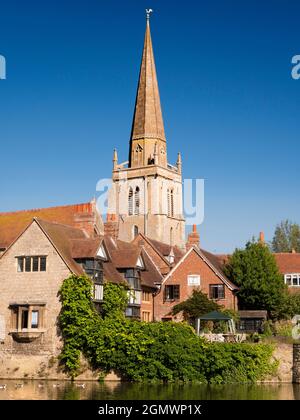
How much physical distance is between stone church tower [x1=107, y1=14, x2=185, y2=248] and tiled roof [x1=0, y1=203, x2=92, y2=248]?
38.2 m

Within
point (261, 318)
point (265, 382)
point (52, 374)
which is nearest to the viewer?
point (265, 382)

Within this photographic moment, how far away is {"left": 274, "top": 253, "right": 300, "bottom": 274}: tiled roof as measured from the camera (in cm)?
6456

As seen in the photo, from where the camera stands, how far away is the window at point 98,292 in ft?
162

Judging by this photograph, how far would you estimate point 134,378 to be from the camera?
44.9 m

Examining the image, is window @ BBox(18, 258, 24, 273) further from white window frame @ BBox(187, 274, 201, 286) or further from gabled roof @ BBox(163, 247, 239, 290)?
white window frame @ BBox(187, 274, 201, 286)

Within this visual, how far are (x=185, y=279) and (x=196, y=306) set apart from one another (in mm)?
3233

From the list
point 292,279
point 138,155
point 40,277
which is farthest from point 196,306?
point 138,155

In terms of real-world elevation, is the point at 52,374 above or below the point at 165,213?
below

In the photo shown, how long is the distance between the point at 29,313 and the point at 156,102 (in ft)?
223

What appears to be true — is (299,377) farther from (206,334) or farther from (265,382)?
(206,334)

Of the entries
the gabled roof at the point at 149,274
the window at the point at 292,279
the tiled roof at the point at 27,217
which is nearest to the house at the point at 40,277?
the gabled roof at the point at 149,274

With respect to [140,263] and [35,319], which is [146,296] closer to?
[140,263]
